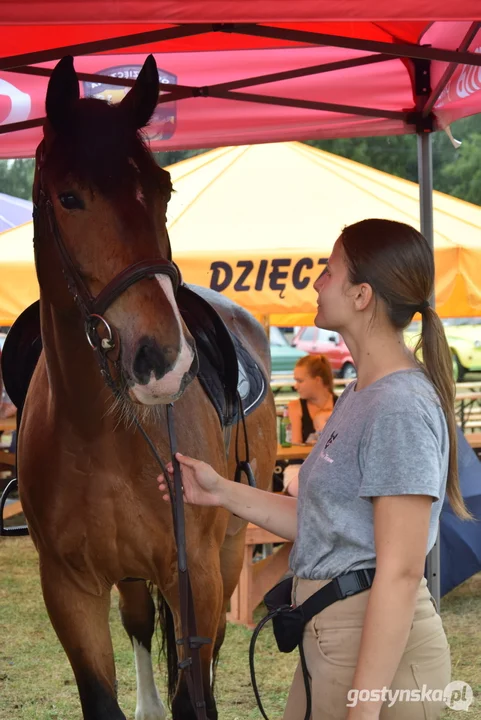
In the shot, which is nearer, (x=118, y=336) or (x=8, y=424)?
(x=118, y=336)

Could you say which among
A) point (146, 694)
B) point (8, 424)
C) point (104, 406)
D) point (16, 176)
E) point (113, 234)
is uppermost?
point (16, 176)

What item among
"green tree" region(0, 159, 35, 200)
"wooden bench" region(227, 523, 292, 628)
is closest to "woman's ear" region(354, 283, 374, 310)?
"wooden bench" region(227, 523, 292, 628)

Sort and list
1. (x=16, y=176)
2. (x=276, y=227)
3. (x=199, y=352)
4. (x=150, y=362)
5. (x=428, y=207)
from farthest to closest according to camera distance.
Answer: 1. (x=16, y=176)
2. (x=276, y=227)
3. (x=428, y=207)
4. (x=199, y=352)
5. (x=150, y=362)

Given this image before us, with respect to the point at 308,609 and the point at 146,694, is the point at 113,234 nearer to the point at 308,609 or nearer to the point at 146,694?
the point at 308,609

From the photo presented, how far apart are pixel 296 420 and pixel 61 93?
526 centimetres

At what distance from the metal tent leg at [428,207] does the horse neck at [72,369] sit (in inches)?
98.0

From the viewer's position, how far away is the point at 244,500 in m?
2.11

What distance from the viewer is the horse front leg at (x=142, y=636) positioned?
3.92 meters

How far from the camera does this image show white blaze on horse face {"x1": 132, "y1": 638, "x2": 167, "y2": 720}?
3916 millimetres

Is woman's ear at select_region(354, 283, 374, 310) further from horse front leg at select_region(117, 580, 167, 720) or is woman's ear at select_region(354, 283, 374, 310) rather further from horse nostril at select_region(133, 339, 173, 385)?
horse front leg at select_region(117, 580, 167, 720)

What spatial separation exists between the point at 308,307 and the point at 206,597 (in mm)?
3291

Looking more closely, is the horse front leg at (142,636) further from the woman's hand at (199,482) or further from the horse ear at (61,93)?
the horse ear at (61,93)

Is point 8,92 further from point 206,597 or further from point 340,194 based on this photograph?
point 340,194

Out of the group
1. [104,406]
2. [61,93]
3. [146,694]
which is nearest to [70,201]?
[61,93]
